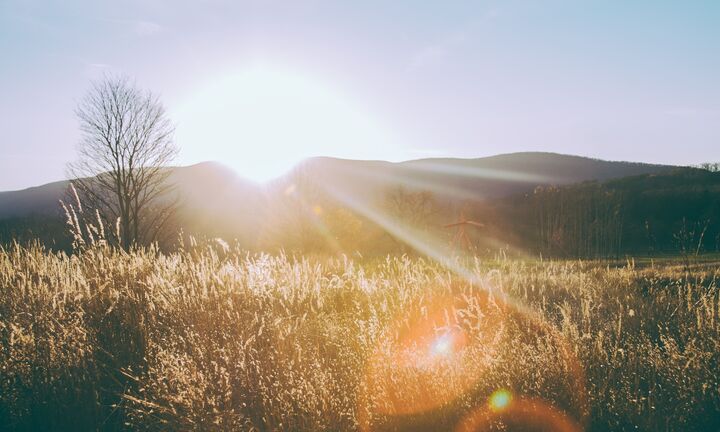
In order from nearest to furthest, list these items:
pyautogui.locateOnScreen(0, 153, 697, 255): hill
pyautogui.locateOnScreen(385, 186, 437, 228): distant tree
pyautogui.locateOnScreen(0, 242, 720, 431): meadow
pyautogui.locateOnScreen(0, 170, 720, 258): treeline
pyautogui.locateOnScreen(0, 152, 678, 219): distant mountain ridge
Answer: pyautogui.locateOnScreen(0, 242, 720, 431): meadow
pyautogui.locateOnScreen(0, 170, 720, 258): treeline
pyautogui.locateOnScreen(0, 153, 697, 255): hill
pyautogui.locateOnScreen(385, 186, 437, 228): distant tree
pyautogui.locateOnScreen(0, 152, 678, 219): distant mountain ridge

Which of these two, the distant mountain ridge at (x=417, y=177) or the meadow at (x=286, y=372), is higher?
the distant mountain ridge at (x=417, y=177)

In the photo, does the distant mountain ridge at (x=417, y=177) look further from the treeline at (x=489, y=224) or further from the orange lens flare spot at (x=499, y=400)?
the orange lens flare spot at (x=499, y=400)

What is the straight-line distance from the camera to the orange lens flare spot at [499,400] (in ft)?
11.9

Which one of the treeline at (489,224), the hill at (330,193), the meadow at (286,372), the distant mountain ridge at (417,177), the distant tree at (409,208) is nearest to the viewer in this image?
the meadow at (286,372)

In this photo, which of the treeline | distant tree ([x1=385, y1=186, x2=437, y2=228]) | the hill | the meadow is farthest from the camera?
distant tree ([x1=385, y1=186, x2=437, y2=228])

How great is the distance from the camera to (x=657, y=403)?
365 centimetres

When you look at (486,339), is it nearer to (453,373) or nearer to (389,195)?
(453,373)

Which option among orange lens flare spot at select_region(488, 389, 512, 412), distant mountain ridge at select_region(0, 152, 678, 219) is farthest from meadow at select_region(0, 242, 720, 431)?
distant mountain ridge at select_region(0, 152, 678, 219)

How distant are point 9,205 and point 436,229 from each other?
279ft

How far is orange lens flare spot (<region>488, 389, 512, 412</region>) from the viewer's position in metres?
3.62

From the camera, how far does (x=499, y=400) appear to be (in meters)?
3.71

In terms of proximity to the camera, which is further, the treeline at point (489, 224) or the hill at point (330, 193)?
the hill at point (330, 193)

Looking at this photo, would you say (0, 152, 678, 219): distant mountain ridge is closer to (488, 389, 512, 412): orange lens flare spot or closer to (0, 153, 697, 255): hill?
(0, 153, 697, 255): hill

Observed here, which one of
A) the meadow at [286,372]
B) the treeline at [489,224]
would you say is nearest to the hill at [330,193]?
the treeline at [489,224]
